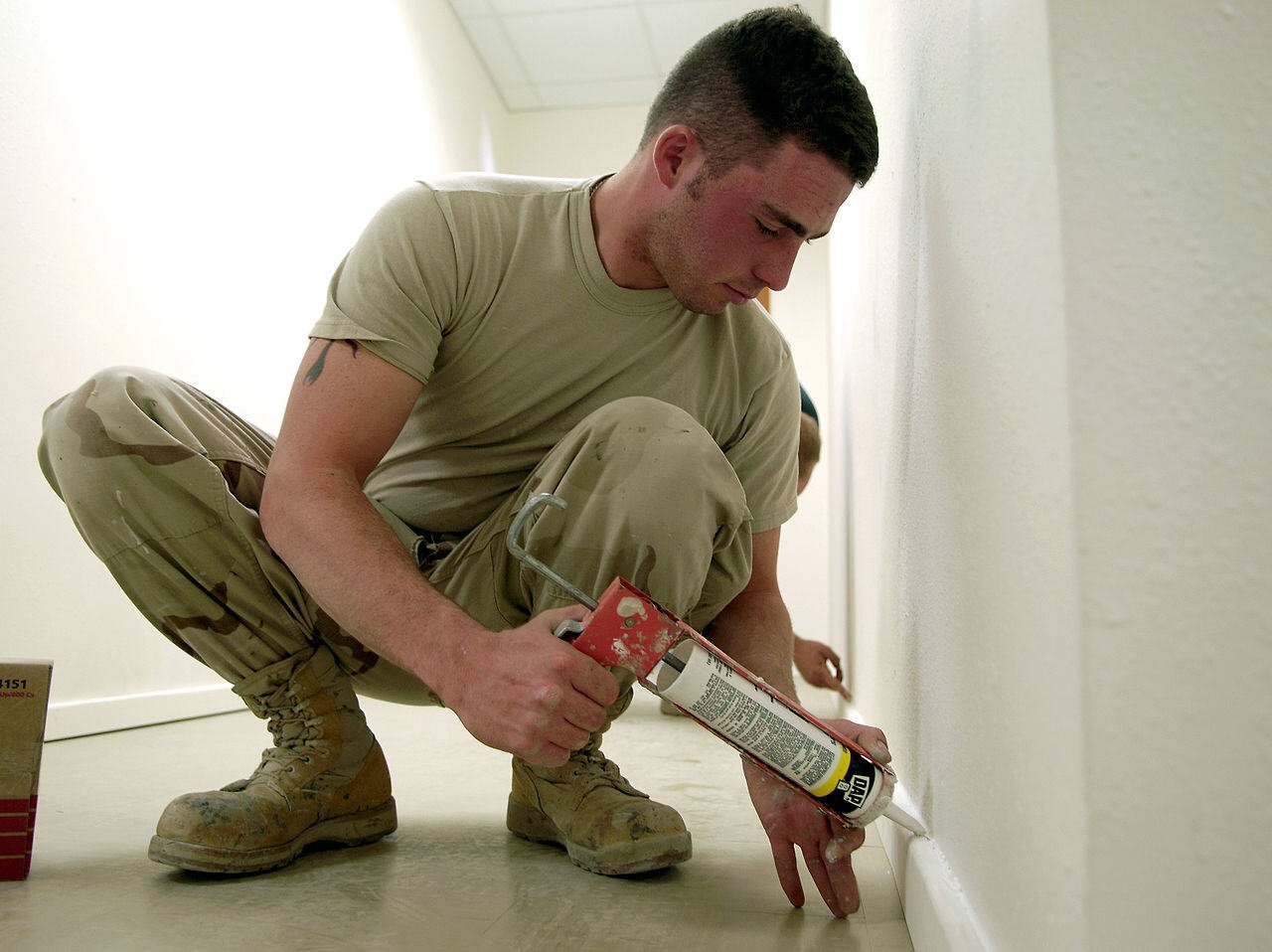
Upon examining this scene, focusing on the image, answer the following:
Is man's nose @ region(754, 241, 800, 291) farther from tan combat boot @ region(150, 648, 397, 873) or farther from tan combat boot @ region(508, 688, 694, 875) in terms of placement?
tan combat boot @ region(150, 648, 397, 873)

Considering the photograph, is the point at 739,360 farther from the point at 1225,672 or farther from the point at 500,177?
the point at 1225,672

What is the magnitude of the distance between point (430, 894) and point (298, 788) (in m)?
0.22

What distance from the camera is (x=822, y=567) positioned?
4.47m

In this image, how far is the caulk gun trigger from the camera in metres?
0.77

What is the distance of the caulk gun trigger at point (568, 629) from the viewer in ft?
2.54

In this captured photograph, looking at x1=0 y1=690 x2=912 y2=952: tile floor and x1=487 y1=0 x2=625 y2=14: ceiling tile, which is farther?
x1=487 y1=0 x2=625 y2=14: ceiling tile

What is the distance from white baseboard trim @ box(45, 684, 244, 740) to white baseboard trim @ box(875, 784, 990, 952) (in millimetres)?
1670

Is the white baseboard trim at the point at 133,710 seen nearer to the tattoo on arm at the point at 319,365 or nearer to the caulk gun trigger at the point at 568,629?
the tattoo on arm at the point at 319,365

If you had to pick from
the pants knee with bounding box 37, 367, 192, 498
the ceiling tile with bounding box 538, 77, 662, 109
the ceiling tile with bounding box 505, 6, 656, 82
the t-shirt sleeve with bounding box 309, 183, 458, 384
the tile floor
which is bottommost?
the tile floor

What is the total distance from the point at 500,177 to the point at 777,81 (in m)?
0.36

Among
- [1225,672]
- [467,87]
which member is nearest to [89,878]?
[1225,672]

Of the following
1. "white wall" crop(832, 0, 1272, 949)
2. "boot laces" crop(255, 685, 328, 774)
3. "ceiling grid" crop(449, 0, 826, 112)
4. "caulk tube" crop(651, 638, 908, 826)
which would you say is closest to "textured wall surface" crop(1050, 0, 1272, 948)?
"white wall" crop(832, 0, 1272, 949)

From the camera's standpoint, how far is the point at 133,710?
2.20 m

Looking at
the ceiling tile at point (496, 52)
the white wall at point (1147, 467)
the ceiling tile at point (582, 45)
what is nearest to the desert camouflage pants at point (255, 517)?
the white wall at point (1147, 467)
